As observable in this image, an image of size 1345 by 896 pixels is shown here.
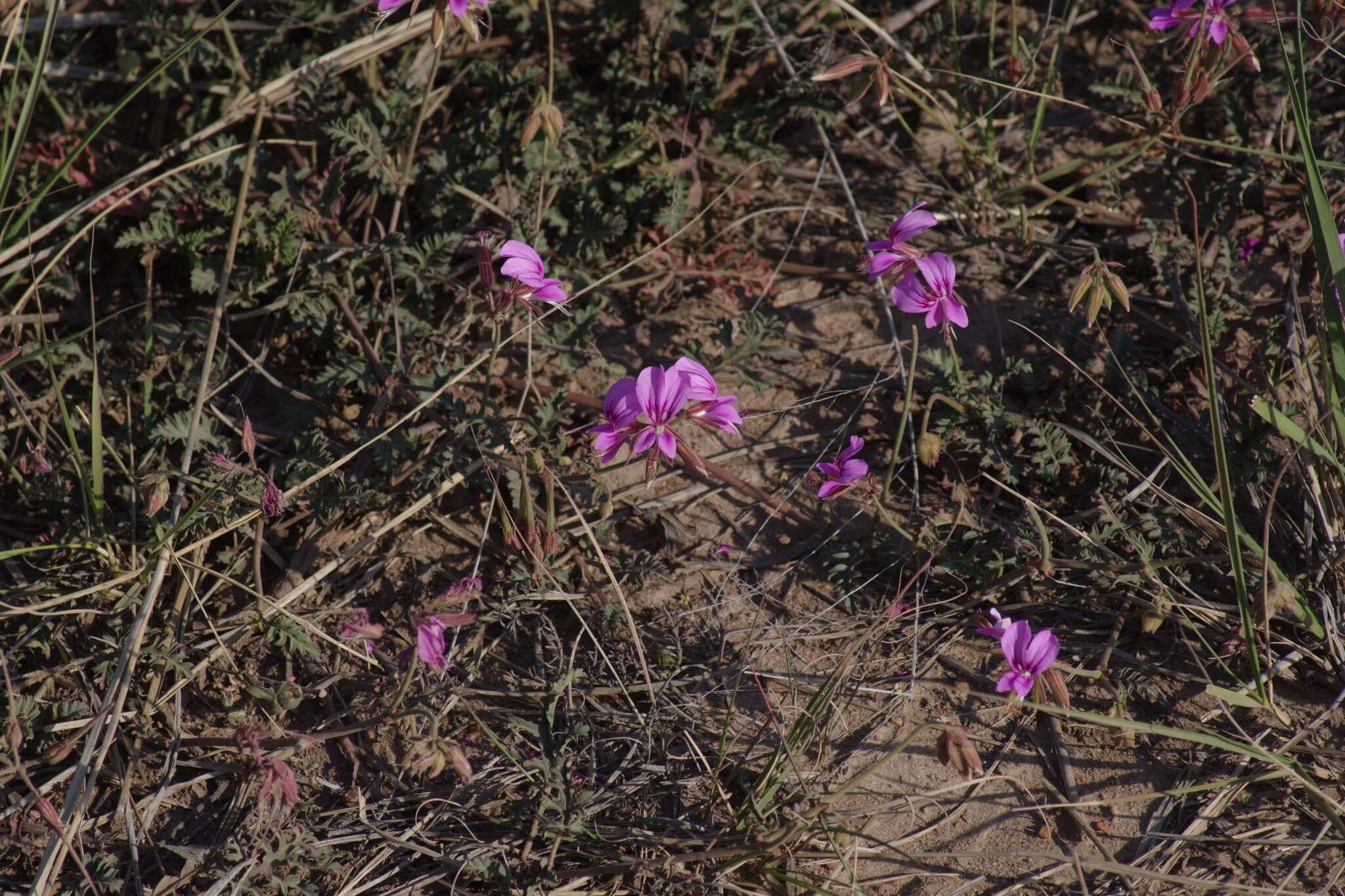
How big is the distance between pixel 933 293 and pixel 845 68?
707mm

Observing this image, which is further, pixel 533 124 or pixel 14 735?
pixel 533 124

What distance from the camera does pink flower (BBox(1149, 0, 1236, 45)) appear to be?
2.49 meters

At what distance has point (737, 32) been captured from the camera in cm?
343

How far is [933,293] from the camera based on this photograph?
7.68 feet

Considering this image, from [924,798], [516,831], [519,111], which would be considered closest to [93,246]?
[519,111]

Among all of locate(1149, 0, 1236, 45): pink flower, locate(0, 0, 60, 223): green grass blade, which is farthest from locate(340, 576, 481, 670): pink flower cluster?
locate(1149, 0, 1236, 45): pink flower

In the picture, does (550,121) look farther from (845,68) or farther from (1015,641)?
(1015,641)

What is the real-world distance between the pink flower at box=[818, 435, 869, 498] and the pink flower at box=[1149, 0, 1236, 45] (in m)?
1.28

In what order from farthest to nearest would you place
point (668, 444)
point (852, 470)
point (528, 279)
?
point (852, 470)
point (528, 279)
point (668, 444)

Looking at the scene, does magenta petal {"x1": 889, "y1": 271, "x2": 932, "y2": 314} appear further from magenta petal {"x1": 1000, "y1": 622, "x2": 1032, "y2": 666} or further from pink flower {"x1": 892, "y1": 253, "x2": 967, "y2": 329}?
magenta petal {"x1": 1000, "y1": 622, "x2": 1032, "y2": 666}

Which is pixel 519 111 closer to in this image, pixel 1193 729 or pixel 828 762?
pixel 828 762

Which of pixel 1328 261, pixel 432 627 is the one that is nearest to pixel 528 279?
pixel 432 627

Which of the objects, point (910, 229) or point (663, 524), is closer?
point (910, 229)

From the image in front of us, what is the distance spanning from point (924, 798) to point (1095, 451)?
3.43 ft
